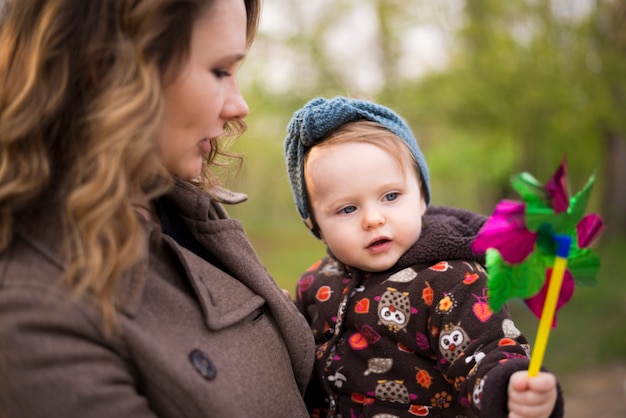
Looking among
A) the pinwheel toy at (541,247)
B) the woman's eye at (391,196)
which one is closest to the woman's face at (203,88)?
the woman's eye at (391,196)

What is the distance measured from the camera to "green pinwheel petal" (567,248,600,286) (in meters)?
1.69

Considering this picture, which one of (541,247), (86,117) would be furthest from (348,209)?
(86,117)

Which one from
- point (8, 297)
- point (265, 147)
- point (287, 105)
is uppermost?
point (8, 297)

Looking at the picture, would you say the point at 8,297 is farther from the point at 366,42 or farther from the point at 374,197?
the point at 366,42

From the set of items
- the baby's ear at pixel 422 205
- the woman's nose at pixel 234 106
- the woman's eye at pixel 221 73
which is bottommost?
the baby's ear at pixel 422 205

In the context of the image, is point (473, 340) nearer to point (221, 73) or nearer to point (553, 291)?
point (553, 291)

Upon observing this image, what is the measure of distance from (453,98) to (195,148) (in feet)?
20.9

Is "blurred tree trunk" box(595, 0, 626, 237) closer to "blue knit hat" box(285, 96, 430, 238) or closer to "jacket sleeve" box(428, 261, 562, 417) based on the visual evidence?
"blue knit hat" box(285, 96, 430, 238)

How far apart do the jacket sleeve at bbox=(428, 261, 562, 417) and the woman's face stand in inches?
31.3

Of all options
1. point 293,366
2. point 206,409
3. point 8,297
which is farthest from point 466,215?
point 8,297

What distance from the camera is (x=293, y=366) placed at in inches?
84.2

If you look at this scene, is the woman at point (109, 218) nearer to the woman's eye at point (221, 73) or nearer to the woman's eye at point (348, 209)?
the woman's eye at point (221, 73)

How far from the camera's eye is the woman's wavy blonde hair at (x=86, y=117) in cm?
162

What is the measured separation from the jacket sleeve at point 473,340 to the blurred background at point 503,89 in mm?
3069
